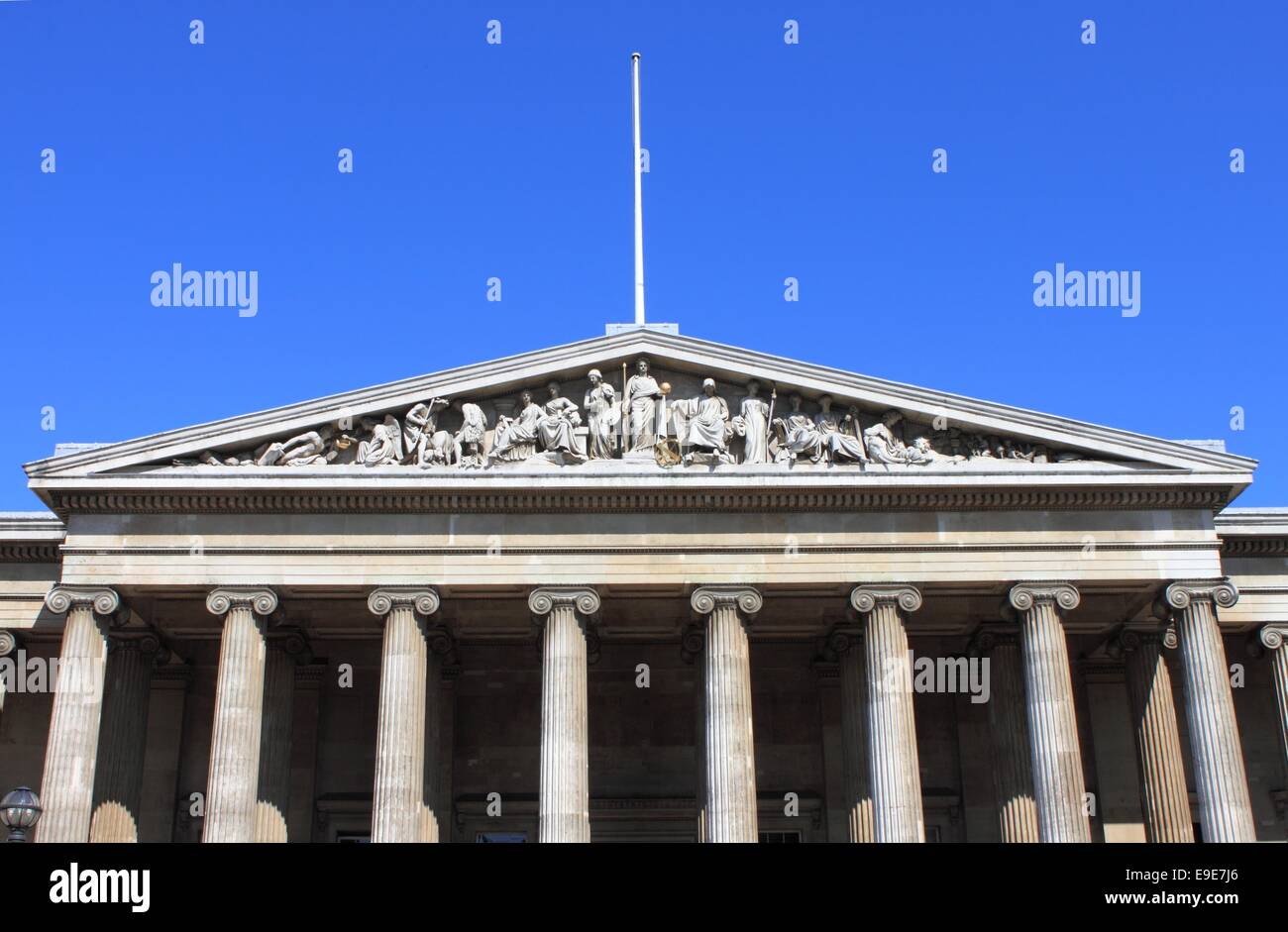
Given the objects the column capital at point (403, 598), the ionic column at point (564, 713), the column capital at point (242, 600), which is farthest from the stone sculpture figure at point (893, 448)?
the column capital at point (242, 600)

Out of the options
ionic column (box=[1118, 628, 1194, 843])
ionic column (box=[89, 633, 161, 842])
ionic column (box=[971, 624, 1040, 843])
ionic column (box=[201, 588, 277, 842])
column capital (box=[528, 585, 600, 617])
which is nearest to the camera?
ionic column (box=[201, 588, 277, 842])

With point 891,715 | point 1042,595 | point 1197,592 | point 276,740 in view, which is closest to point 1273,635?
point 1197,592

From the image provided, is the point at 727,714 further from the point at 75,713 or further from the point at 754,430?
the point at 75,713

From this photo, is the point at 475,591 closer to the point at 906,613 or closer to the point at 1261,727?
the point at 906,613

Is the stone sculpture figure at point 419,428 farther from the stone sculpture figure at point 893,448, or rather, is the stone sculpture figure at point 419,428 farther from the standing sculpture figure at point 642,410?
the stone sculpture figure at point 893,448

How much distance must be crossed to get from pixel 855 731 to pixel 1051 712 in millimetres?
4946

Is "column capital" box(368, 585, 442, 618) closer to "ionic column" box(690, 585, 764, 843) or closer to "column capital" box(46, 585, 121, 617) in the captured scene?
"column capital" box(46, 585, 121, 617)

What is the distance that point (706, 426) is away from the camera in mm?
34406

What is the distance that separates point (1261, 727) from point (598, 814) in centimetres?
1716

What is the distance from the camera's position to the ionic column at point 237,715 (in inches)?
1270

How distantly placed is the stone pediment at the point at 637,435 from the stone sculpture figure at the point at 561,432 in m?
0.04

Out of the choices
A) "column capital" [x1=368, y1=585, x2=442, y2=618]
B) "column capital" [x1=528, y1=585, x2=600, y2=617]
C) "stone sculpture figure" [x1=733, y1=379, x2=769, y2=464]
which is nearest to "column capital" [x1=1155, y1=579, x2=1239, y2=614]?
"stone sculpture figure" [x1=733, y1=379, x2=769, y2=464]

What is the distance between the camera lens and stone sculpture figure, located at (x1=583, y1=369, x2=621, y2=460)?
34.4m
